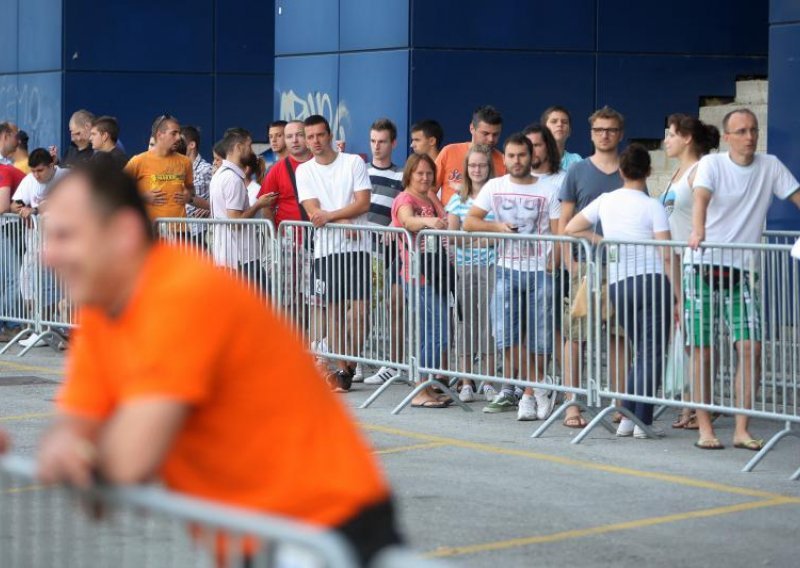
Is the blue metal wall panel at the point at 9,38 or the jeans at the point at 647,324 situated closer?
the jeans at the point at 647,324

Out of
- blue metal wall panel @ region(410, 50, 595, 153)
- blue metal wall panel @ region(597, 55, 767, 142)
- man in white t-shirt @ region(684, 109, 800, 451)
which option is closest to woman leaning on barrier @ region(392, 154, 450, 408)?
man in white t-shirt @ region(684, 109, 800, 451)

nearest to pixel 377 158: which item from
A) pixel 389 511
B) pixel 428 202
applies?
pixel 428 202

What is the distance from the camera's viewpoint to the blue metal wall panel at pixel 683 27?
56.7 ft

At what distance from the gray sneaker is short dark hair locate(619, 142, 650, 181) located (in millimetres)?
2086

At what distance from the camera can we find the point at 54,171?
16.3m

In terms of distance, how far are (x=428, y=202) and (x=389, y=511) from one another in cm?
839

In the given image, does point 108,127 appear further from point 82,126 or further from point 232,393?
point 232,393

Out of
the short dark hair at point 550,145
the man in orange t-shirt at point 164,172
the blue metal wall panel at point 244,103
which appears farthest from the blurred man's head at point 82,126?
the blue metal wall panel at point 244,103

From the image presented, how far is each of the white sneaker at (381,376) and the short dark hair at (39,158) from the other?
464 cm

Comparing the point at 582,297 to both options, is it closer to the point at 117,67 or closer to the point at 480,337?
the point at 480,337

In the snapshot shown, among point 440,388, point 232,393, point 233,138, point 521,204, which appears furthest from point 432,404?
point 232,393

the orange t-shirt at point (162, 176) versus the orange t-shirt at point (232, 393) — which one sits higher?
the orange t-shirt at point (162, 176)

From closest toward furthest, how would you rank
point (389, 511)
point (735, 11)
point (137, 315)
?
point (137, 315) → point (389, 511) → point (735, 11)

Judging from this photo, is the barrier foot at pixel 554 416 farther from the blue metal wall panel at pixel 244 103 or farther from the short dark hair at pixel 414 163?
the blue metal wall panel at pixel 244 103
